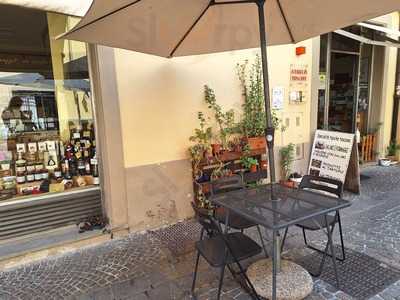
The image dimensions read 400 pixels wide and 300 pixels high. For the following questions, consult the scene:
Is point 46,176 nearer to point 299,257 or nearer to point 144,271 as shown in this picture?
point 144,271

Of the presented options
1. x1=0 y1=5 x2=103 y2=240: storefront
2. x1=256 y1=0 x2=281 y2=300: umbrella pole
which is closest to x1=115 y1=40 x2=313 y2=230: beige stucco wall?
x1=0 y1=5 x2=103 y2=240: storefront

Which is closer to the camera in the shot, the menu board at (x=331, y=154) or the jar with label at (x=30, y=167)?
the jar with label at (x=30, y=167)

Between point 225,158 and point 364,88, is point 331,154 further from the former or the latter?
point 364,88

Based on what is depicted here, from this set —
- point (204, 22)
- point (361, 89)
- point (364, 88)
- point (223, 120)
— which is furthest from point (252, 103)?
point (364, 88)

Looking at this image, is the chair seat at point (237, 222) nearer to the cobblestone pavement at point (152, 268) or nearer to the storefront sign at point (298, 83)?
the cobblestone pavement at point (152, 268)

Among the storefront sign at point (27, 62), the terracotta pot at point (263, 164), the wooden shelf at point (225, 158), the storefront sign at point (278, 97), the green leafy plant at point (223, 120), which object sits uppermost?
the storefront sign at point (27, 62)

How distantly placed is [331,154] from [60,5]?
158 inches

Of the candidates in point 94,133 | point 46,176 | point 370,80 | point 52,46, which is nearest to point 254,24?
point 94,133

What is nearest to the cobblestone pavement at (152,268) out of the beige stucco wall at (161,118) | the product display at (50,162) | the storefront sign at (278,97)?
the beige stucco wall at (161,118)

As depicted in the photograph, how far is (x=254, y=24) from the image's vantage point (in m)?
2.71

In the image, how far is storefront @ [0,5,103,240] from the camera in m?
3.45

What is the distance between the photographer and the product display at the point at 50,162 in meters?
3.56

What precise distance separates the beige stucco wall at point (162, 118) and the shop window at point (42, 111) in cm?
52

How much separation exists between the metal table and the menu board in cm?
207
